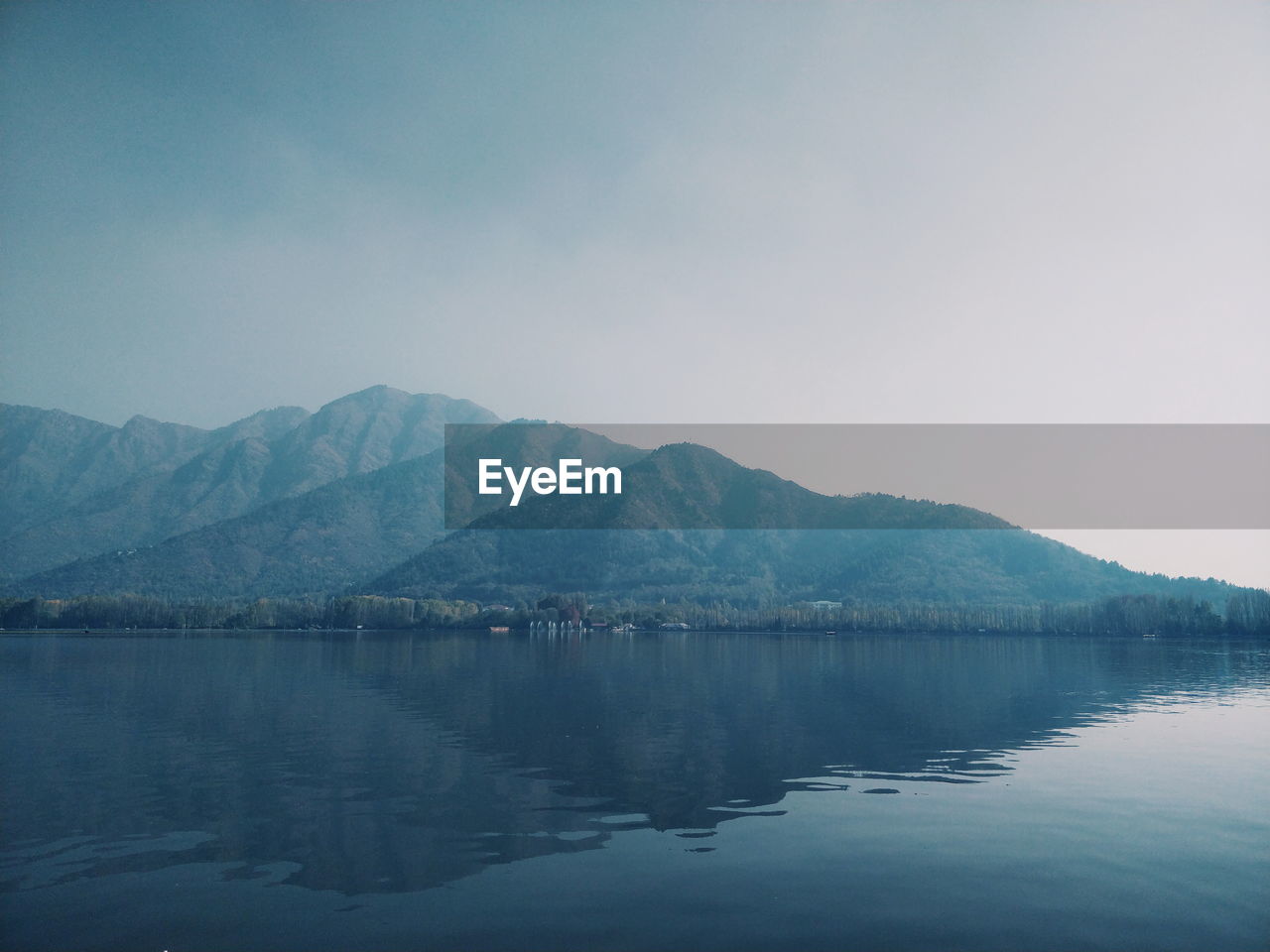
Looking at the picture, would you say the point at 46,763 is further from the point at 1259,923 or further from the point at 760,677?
the point at 760,677

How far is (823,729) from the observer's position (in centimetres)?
5203

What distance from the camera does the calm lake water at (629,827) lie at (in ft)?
66.1

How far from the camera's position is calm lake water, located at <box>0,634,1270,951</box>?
2014cm

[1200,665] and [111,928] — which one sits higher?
[111,928]

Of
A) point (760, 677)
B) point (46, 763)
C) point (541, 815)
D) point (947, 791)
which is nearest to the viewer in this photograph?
point (541, 815)

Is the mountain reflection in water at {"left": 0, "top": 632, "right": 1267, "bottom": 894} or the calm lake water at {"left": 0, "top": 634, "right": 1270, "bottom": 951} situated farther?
the mountain reflection in water at {"left": 0, "top": 632, "right": 1267, "bottom": 894}

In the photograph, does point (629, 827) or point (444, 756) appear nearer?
point (629, 827)

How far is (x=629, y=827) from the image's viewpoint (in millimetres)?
28641

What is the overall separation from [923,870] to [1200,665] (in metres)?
136

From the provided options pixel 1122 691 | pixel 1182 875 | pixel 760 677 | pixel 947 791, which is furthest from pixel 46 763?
pixel 1122 691

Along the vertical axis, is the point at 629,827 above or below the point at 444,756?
above

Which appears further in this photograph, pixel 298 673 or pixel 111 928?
pixel 298 673

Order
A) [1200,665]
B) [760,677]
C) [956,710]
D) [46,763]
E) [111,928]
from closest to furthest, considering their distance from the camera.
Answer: [111,928]
[46,763]
[956,710]
[760,677]
[1200,665]

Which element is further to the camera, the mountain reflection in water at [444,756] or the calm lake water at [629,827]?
the mountain reflection in water at [444,756]
